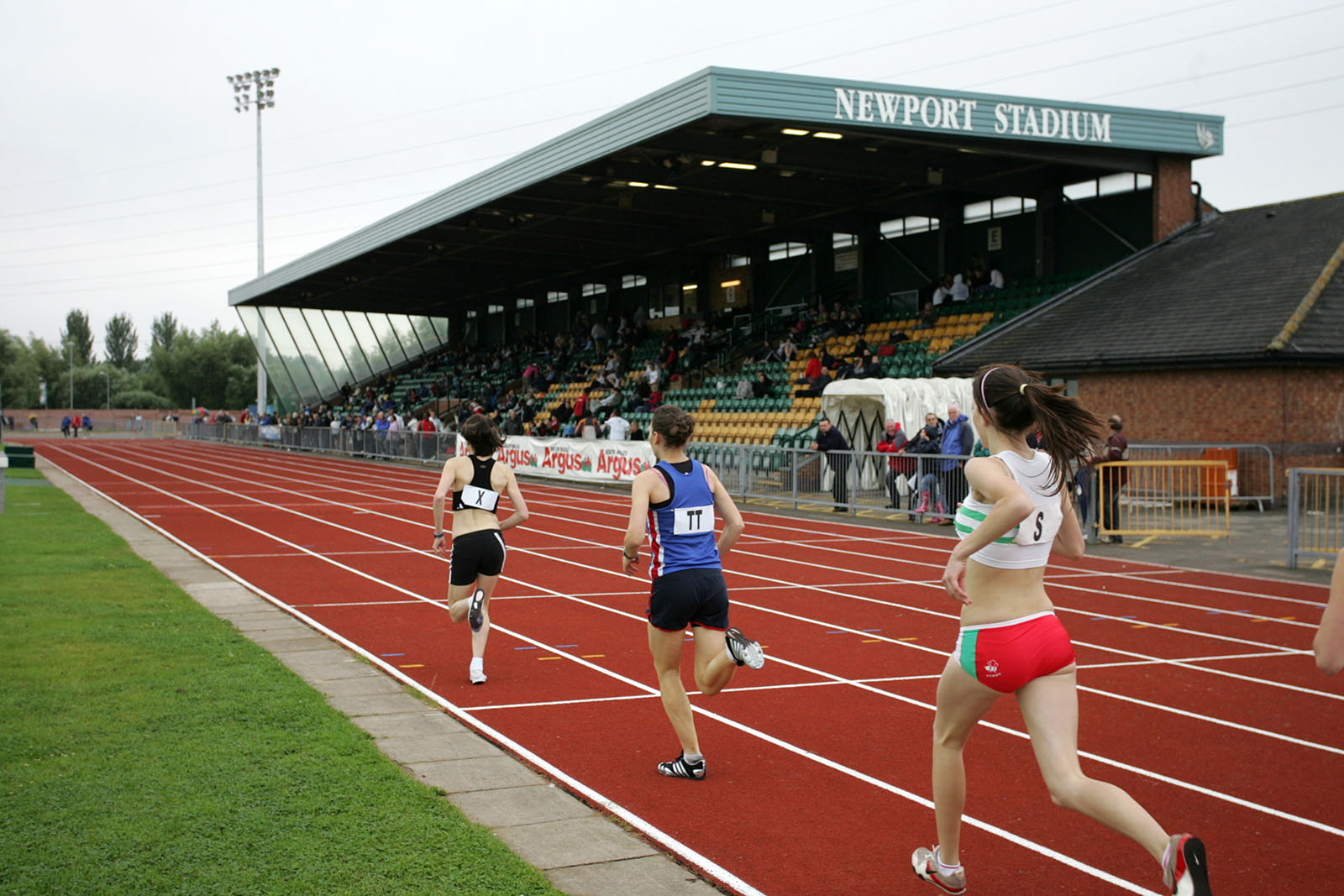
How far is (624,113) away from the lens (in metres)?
24.6

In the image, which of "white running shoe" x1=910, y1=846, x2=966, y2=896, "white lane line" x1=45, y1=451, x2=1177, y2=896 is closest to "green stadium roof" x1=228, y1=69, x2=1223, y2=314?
"white lane line" x1=45, y1=451, x2=1177, y2=896

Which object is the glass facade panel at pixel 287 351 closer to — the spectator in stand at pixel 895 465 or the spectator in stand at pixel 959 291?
the spectator in stand at pixel 959 291

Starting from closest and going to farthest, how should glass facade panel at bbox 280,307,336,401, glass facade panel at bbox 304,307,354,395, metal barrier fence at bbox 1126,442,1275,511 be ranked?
1. metal barrier fence at bbox 1126,442,1275,511
2. glass facade panel at bbox 280,307,336,401
3. glass facade panel at bbox 304,307,354,395

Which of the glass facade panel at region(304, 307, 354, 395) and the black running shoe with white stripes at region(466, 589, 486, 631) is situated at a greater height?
the glass facade panel at region(304, 307, 354, 395)

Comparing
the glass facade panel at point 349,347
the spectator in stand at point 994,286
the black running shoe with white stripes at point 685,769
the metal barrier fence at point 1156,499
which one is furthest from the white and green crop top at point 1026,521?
the glass facade panel at point 349,347

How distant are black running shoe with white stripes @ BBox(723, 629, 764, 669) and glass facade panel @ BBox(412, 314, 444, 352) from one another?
2339 inches

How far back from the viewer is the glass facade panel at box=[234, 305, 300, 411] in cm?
5709

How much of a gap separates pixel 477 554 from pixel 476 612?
15.8 inches

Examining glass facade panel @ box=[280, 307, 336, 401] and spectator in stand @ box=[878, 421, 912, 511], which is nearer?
spectator in stand @ box=[878, 421, 912, 511]

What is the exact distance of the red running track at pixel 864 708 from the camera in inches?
193

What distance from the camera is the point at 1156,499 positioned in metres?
17.1

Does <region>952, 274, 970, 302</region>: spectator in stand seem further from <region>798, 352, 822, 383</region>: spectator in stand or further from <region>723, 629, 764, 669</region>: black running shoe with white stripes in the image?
<region>723, 629, 764, 669</region>: black running shoe with white stripes

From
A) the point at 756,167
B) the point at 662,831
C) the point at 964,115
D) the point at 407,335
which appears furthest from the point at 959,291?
the point at 407,335

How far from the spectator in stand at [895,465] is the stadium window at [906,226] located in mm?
14720
